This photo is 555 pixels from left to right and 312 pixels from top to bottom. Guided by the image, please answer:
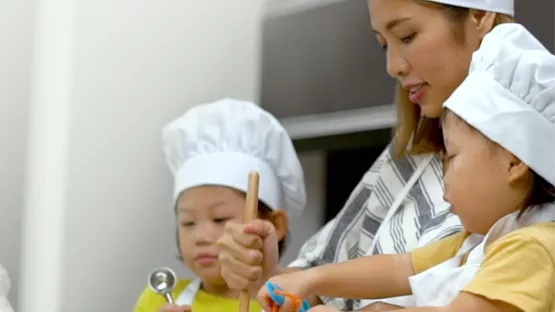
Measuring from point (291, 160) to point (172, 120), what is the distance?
7.8 inches

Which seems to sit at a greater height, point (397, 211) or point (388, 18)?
point (388, 18)

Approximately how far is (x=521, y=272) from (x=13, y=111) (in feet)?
3.09

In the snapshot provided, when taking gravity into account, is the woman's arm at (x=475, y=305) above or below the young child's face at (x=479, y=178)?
below

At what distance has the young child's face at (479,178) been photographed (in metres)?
0.65

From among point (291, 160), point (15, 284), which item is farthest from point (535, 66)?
point (15, 284)

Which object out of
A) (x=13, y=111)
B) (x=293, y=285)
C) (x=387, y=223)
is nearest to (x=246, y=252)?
(x=293, y=285)

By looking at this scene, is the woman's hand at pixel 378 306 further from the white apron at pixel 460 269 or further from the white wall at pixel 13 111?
the white wall at pixel 13 111

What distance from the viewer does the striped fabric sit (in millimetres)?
864

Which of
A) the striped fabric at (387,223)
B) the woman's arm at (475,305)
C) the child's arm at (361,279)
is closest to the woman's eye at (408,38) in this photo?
the striped fabric at (387,223)

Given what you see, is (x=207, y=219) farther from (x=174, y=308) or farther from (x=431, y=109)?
(x=431, y=109)

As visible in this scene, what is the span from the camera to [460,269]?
0.68 meters

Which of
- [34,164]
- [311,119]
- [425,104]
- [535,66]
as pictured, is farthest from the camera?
[311,119]

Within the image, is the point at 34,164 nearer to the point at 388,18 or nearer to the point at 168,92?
the point at 168,92

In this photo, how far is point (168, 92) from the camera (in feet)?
3.99
